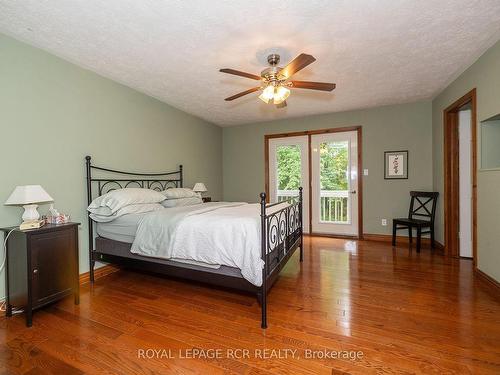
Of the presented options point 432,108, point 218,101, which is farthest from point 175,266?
point 432,108

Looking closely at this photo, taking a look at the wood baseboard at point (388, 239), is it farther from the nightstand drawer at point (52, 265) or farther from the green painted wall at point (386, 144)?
the nightstand drawer at point (52, 265)

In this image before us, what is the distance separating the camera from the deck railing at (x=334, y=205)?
4.93 metres

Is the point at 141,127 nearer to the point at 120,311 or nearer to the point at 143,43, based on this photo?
the point at 143,43

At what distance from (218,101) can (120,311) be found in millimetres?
3241

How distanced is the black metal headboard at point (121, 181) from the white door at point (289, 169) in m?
2.09

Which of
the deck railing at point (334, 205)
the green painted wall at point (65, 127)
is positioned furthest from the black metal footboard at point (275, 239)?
the green painted wall at point (65, 127)

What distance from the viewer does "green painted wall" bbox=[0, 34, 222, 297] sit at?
2.29 metres

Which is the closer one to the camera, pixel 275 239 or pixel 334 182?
pixel 275 239

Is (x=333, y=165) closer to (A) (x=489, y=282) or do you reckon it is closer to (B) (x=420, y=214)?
(B) (x=420, y=214)

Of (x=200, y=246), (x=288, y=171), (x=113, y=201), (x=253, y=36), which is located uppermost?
(x=253, y=36)

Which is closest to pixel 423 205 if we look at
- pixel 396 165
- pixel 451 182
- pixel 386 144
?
pixel 451 182

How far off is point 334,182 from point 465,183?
6.55ft

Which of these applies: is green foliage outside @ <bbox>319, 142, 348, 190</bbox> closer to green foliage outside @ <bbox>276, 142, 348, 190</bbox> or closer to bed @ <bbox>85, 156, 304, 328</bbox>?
green foliage outside @ <bbox>276, 142, 348, 190</bbox>

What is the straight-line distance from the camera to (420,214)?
430cm
